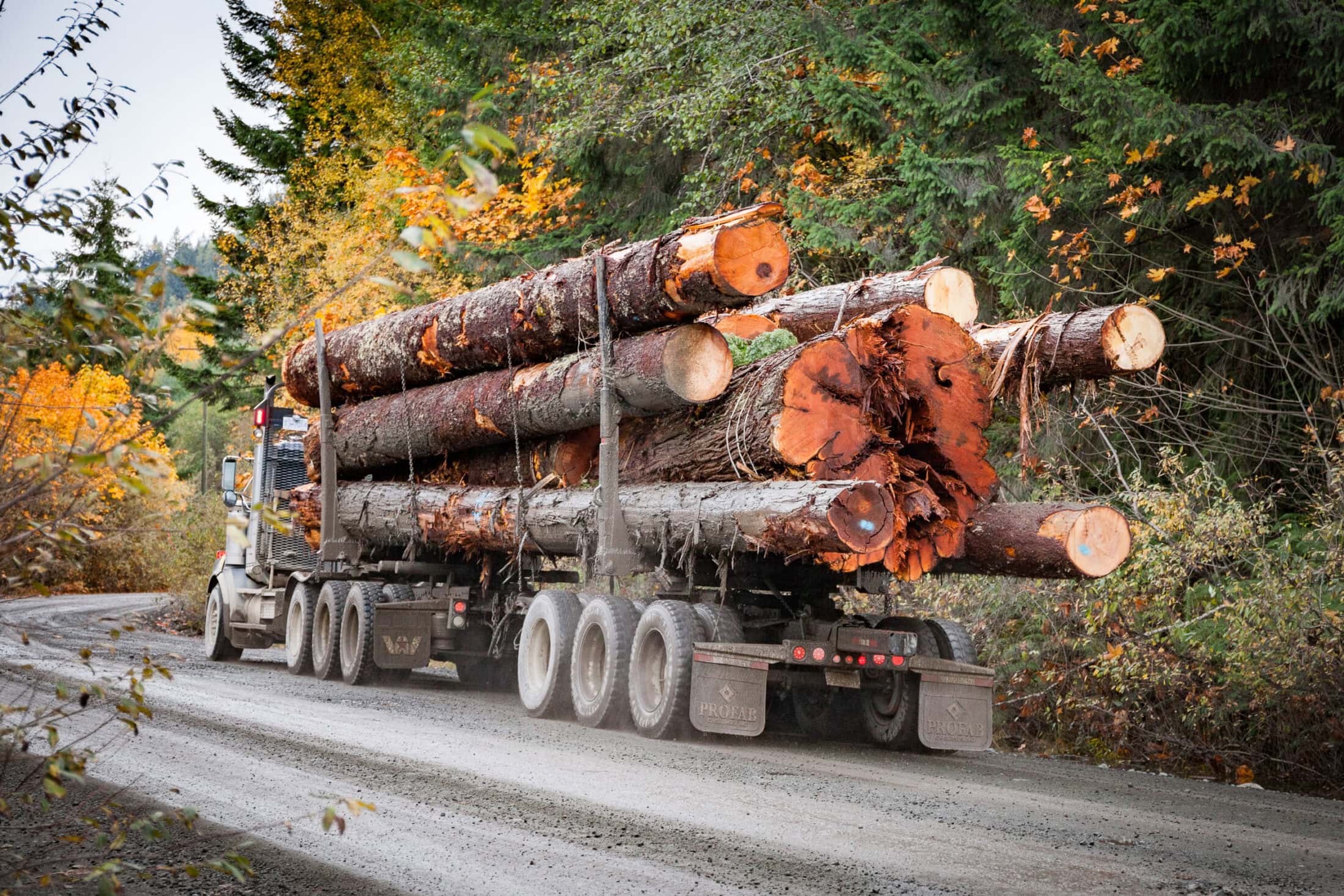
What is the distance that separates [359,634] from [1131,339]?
28.3ft

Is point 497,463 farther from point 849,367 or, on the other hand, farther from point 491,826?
point 491,826

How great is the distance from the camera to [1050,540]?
30.1ft

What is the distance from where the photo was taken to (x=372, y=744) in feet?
29.2

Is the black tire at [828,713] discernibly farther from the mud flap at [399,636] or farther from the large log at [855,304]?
the mud flap at [399,636]

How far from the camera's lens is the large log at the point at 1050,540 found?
29.9ft

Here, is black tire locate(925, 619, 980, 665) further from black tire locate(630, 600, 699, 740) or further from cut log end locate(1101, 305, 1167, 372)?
cut log end locate(1101, 305, 1167, 372)

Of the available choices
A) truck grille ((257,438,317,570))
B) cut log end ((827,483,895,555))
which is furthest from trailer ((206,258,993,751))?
truck grille ((257,438,317,570))

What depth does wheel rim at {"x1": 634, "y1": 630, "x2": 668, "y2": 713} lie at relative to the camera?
9.85 m

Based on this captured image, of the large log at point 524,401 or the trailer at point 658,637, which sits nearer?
the trailer at point 658,637

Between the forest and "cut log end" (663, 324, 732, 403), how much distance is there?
1.79 meters

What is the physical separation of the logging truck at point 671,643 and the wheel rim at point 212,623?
3209 millimetres

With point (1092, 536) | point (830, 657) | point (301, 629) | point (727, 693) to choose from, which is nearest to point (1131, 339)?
point (1092, 536)

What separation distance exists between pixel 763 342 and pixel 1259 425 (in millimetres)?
5079

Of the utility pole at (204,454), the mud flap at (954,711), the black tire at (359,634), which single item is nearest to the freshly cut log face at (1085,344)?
the mud flap at (954,711)
